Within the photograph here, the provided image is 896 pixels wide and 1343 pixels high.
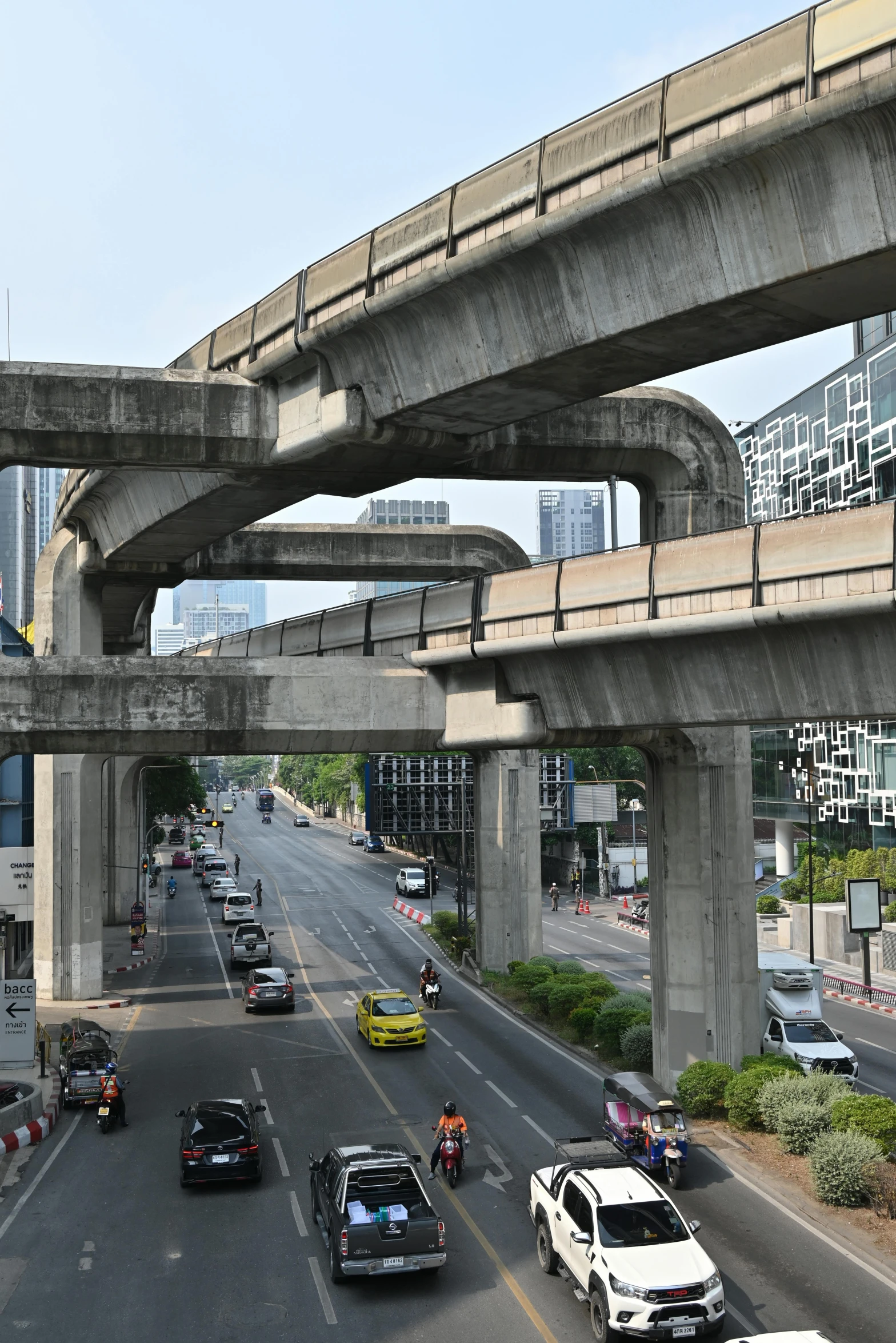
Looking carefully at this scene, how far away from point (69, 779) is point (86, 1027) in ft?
37.6

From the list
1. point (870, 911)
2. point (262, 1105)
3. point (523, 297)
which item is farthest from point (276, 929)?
point (523, 297)

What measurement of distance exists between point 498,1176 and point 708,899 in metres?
7.62

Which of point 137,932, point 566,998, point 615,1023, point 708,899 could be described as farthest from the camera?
point 137,932

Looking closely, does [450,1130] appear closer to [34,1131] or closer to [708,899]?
[708,899]

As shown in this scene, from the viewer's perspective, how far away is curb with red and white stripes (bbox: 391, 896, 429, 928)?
64750 millimetres

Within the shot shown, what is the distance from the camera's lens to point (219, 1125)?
72.2 ft

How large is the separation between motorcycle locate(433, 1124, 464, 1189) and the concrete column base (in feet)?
81.7

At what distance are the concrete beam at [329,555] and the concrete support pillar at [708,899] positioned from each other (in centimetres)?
1744

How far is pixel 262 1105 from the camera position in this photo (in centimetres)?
2472

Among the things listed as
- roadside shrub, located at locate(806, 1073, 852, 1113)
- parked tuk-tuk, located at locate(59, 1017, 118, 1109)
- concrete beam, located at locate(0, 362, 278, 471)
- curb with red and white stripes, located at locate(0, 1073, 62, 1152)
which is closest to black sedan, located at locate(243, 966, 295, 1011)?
parked tuk-tuk, located at locate(59, 1017, 118, 1109)

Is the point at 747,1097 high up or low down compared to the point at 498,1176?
up

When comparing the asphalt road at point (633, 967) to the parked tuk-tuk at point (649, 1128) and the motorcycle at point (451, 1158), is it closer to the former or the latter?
the parked tuk-tuk at point (649, 1128)

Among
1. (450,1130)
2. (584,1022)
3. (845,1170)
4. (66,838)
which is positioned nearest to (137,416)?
(450,1130)

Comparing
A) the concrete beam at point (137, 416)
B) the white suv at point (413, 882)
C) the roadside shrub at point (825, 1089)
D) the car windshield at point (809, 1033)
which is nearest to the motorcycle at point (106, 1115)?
the concrete beam at point (137, 416)
